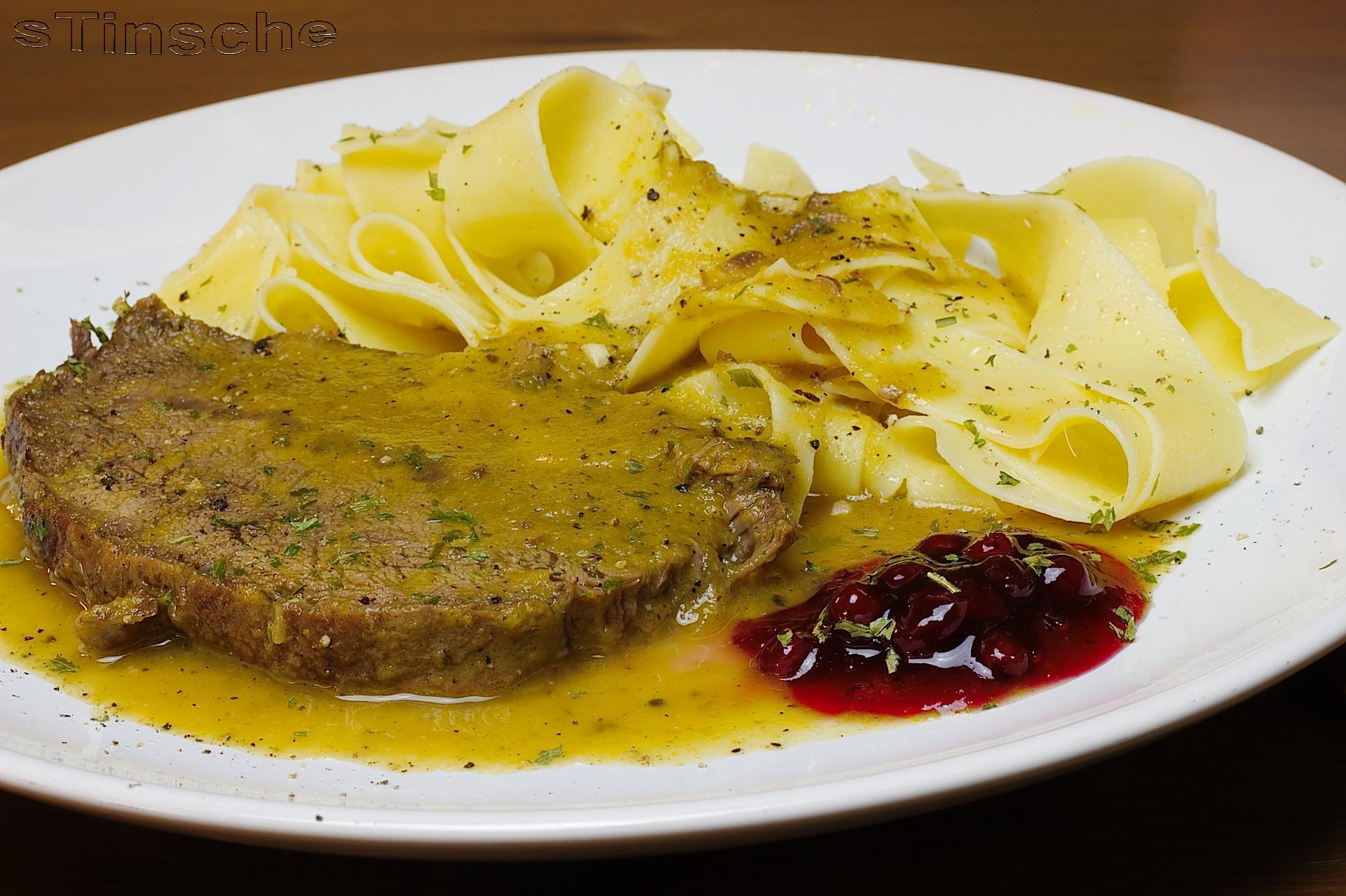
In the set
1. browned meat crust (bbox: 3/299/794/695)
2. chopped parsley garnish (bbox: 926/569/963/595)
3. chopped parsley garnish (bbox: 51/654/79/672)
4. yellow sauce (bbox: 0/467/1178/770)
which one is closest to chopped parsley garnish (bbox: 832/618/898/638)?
chopped parsley garnish (bbox: 926/569/963/595)

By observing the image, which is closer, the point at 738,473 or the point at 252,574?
the point at 252,574

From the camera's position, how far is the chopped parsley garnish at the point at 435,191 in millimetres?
6531

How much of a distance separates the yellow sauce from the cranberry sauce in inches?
5.2

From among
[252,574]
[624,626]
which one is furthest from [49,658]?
[624,626]

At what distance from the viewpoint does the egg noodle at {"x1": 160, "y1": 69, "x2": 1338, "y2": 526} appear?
5.18 metres

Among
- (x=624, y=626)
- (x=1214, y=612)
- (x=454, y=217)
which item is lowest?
(x=624, y=626)

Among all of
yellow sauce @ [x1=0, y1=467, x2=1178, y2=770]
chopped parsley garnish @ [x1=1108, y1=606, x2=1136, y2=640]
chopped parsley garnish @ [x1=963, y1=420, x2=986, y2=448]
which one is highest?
chopped parsley garnish @ [x1=963, y1=420, x2=986, y2=448]

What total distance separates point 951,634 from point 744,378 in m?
1.63

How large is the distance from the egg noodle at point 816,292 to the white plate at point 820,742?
1.13 feet

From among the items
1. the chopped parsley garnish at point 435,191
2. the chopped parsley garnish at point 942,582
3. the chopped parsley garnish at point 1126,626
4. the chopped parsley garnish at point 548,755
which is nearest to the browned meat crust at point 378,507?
the chopped parsley garnish at point 548,755

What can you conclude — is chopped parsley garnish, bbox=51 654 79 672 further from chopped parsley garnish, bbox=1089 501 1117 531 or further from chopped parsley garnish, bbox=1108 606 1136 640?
chopped parsley garnish, bbox=1089 501 1117 531

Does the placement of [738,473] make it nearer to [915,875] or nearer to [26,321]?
[915,875]

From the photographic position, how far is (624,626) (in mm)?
4238

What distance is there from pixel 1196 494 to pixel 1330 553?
797 millimetres
